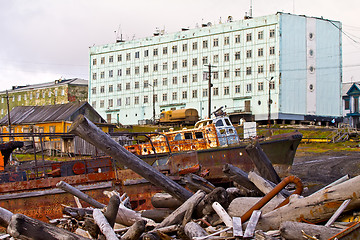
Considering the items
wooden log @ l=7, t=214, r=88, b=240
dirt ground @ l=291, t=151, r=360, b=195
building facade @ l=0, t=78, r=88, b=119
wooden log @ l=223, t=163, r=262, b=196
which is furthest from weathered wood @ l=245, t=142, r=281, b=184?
building facade @ l=0, t=78, r=88, b=119

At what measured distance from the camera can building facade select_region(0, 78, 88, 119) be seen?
7112cm

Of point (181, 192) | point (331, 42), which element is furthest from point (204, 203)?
point (331, 42)

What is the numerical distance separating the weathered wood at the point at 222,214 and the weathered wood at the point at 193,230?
0.39 meters

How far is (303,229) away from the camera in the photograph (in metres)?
5.21

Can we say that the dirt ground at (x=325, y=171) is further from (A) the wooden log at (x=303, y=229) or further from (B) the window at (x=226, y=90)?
(B) the window at (x=226, y=90)

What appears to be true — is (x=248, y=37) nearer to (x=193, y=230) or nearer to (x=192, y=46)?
(x=192, y=46)

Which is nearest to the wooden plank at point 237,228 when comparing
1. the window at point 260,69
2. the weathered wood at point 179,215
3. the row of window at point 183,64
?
the weathered wood at point 179,215

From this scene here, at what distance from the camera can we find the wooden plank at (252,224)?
5.47 meters

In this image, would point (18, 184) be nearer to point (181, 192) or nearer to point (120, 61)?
point (181, 192)

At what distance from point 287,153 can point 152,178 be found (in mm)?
11220

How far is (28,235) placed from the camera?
504cm

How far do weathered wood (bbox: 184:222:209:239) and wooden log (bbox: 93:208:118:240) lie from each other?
1027 mm

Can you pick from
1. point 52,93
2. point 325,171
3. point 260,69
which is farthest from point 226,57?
point 325,171

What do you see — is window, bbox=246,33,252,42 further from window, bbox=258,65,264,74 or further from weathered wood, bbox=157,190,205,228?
weathered wood, bbox=157,190,205,228
